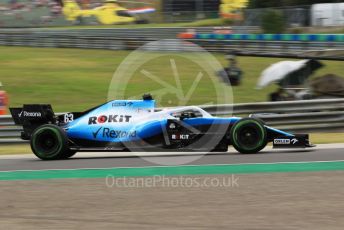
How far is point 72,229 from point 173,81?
1697 cm

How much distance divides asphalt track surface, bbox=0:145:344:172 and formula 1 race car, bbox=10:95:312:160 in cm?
18

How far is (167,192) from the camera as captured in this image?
23.7ft

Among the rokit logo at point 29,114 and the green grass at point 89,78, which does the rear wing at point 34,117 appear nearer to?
the rokit logo at point 29,114

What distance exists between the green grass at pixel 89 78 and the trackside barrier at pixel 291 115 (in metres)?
1.54

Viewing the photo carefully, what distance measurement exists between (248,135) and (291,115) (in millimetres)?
3800

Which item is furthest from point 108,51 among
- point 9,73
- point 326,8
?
point 326,8

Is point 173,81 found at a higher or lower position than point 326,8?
lower

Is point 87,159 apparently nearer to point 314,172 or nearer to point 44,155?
point 44,155

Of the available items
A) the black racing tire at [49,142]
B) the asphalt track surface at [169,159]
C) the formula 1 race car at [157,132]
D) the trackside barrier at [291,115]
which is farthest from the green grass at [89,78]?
the black racing tire at [49,142]

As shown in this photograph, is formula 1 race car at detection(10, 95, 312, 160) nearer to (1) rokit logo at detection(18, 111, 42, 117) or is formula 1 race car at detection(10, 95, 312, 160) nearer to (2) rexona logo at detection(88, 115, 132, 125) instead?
(2) rexona logo at detection(88, 115, 132, 125)

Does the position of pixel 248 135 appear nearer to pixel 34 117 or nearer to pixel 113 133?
pixel 113 133

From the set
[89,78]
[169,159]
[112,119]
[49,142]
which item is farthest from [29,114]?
[89,78]

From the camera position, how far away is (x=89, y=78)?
77.7ft

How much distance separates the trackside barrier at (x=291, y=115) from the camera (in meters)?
13.1
